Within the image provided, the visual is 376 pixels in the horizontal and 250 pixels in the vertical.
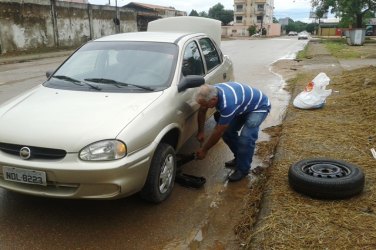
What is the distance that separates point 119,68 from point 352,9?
33.8m

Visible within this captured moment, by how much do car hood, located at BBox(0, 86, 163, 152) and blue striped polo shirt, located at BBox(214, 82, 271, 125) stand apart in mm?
666

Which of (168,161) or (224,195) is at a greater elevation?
(168,161)

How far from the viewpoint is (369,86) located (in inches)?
339

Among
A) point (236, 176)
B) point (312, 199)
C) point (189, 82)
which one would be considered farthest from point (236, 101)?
point (312, 199)

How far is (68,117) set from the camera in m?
3.48

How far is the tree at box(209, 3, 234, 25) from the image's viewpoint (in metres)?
109

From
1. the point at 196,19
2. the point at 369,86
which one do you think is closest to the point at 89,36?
the point at 196,19

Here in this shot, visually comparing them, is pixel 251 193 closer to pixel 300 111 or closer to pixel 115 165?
pixel 115 165

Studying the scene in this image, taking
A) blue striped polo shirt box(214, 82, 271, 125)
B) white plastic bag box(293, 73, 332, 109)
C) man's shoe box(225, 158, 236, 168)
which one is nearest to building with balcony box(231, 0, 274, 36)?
white plastic bag box(293, 73, 332, 109)

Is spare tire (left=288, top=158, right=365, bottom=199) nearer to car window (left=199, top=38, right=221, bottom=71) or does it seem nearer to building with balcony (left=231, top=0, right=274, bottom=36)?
car window (left=199, top=38, right=221, bottom=71)

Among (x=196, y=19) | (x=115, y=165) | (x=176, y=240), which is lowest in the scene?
(x=176, y=240)

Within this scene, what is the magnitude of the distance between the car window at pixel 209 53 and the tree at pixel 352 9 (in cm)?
3121

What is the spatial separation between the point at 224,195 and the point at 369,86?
5867 mm

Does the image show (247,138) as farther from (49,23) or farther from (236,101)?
(49,23)
